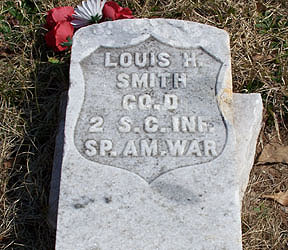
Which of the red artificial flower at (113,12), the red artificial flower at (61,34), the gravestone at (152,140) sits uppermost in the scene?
the red artificial flower at (113,12)

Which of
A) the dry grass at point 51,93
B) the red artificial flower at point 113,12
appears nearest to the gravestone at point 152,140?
the dry grass at point 51,93

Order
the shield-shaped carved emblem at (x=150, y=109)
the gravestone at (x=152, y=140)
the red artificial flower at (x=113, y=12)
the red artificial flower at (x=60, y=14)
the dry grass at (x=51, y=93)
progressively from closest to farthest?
the gravestone at (x=152, y=140) → the shield-shaped carved emblem at (x=150, y=109) → the dry grass at (x=51, y=93) → the red artificial flower at (x=113, y=12) → the red artificial flower at (x=60, y=14)

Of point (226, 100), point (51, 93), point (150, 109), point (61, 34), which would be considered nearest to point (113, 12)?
point (61, 34)

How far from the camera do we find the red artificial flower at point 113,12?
116 inches

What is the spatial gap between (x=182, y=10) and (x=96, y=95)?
1.32m

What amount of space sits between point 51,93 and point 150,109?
3.33 feet

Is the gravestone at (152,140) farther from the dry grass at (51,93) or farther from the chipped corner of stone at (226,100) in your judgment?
the dry grass at (51,93)

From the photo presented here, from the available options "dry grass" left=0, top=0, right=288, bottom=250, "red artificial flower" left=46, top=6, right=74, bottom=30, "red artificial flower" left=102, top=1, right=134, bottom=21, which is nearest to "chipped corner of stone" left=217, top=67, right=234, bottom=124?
"dry grass" left=0, top=0, right=288, bottom=250

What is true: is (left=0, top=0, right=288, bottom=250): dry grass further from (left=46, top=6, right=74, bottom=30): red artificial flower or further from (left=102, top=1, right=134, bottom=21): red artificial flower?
(left=102, top=1, right=134, bottom=21): red artificial flower

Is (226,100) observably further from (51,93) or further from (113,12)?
(51,93)

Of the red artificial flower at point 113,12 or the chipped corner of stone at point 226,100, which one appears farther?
A: the red artificial flower at point 113,12

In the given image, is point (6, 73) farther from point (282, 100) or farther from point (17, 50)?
point (282, 100)

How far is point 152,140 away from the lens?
2.20 m

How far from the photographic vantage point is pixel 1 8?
3.39m
